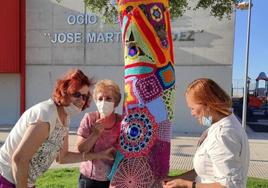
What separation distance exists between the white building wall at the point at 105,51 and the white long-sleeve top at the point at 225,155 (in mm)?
12262

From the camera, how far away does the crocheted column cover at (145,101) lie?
262 cm

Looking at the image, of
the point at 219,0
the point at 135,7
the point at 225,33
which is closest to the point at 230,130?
the point at 135,7

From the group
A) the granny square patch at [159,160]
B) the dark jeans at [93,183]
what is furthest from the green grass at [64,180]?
the granny square patch at [159,160]

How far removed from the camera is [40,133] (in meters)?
2.26

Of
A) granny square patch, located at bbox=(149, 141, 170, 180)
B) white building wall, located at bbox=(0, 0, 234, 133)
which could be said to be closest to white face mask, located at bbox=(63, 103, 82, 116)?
granny square patch, located at bbox=(149, 141, 170, 180)

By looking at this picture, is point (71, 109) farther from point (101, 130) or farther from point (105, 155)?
point (105, 155)

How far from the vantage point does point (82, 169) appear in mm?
2957

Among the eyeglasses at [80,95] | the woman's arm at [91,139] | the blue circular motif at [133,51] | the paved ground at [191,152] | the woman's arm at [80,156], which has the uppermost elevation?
the blue circular motif at [133,51]

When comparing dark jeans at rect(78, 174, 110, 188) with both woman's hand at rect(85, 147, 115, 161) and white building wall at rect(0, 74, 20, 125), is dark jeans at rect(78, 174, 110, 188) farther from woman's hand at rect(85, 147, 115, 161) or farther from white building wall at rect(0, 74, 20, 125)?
white building wall at rect(0, 74, 20, 125)

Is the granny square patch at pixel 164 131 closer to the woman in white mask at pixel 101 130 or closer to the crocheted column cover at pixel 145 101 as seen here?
the crocheted column cover at pixel 145 101

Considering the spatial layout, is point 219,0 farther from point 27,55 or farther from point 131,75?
point 27,55

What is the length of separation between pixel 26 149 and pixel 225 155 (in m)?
1.18

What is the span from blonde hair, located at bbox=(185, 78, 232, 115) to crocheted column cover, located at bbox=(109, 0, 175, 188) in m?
0.60

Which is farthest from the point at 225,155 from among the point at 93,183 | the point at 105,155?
the point at 93,183
